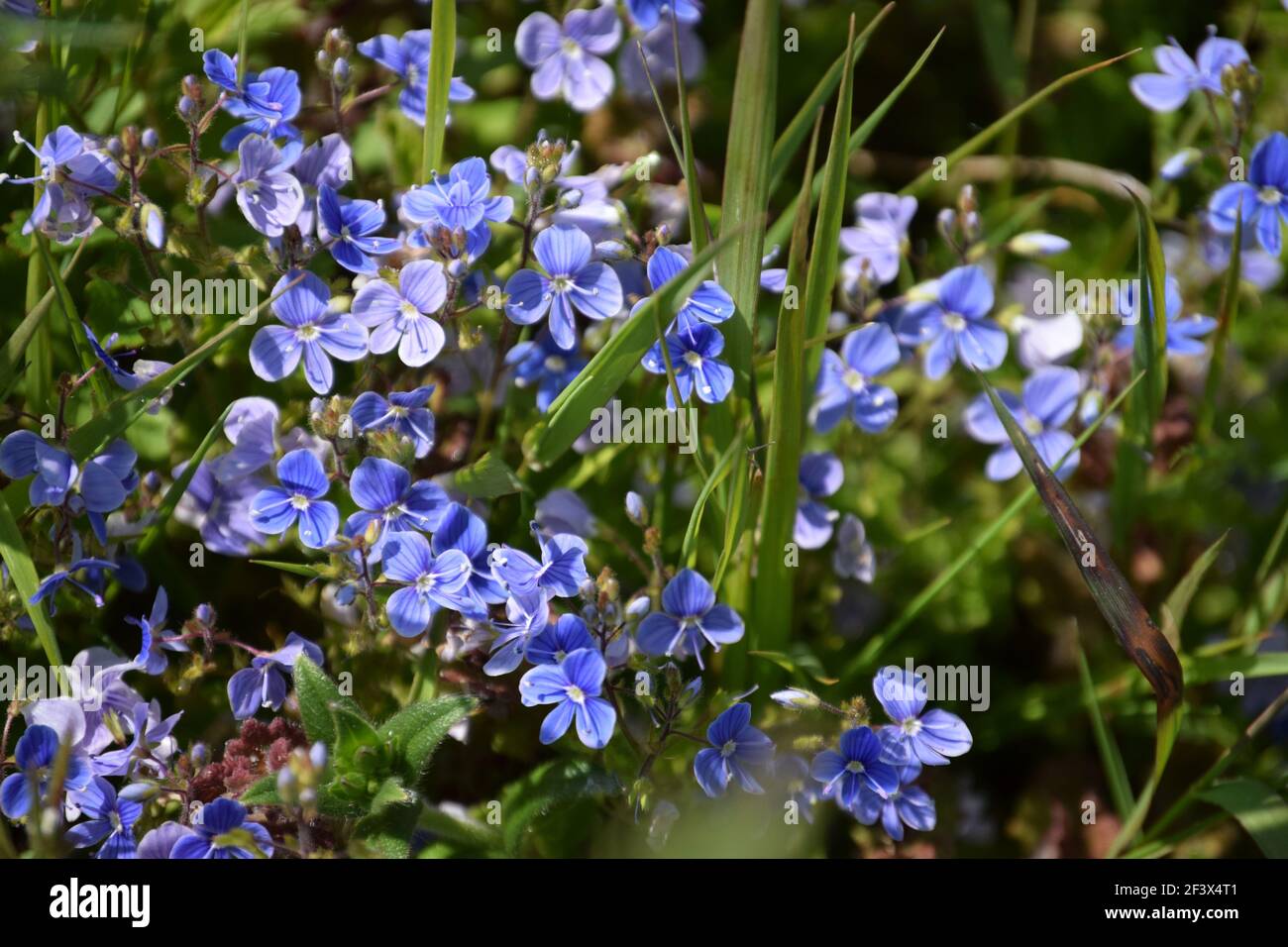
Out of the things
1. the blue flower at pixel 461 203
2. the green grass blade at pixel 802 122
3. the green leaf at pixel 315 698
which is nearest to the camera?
the green leaf at pixel 315 698

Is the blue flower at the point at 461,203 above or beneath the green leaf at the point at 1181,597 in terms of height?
above

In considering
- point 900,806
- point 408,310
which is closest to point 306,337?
point 408,310

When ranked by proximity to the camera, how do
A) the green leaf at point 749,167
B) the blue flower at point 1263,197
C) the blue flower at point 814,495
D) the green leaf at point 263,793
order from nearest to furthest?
the green leaf at point 263,793
the green leaf at point 749,167
the blue flower at point 814,495
the blue flower at point 1263,197

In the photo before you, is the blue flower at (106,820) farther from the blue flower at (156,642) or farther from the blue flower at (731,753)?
the blue flower at (731,753)

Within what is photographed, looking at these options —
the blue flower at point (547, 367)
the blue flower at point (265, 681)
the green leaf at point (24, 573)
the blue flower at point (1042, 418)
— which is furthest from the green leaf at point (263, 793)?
the blue flower at point (1042, 418)

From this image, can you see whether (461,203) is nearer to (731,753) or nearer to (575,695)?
(575,695)

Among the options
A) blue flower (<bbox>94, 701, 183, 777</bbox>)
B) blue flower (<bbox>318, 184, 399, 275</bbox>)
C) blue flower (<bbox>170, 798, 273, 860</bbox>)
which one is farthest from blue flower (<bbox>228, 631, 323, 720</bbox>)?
blue flower (<bbox>318, 184, 399, 275</bbox>)

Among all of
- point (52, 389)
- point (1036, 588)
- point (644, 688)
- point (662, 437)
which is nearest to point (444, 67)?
point (662, 437)
